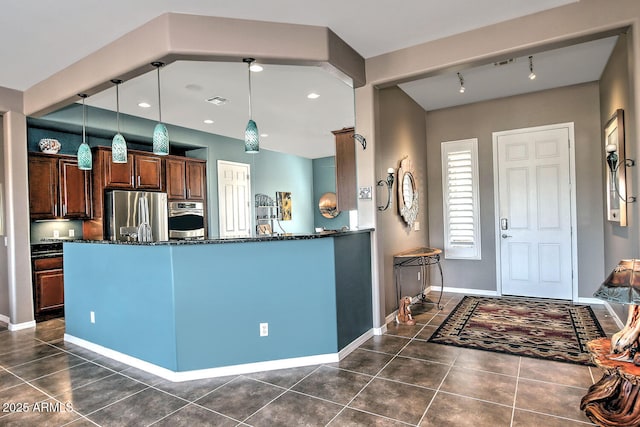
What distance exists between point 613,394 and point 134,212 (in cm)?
566

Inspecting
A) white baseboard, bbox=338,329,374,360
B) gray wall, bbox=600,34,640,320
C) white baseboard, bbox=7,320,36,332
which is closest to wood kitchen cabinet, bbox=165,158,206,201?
white baseboard, bbox=7,320,36,332

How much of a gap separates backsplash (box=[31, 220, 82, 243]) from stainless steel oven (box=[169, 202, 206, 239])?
1.30m

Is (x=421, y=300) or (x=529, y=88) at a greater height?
(x=529, y=88)

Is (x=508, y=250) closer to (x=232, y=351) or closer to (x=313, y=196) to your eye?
(x=232, y=351)

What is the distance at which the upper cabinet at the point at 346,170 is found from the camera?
448cm

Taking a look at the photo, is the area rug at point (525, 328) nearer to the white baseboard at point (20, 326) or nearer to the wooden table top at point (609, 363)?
the wooden table top at point (609, 363)

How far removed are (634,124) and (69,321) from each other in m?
5.40

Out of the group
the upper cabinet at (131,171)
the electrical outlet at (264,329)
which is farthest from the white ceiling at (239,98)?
the electrical outlet at (264,329)

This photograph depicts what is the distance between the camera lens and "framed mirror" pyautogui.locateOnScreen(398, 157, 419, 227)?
15.2 ft

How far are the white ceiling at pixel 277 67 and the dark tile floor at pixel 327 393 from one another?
280 cm

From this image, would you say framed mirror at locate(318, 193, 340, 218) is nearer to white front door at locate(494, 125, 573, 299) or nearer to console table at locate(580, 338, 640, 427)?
white front door at locate(494, 125, 573, 299)

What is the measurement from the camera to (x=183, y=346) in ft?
9.37

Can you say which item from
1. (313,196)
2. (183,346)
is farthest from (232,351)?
(313,196)

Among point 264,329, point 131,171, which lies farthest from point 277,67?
point 131,171
